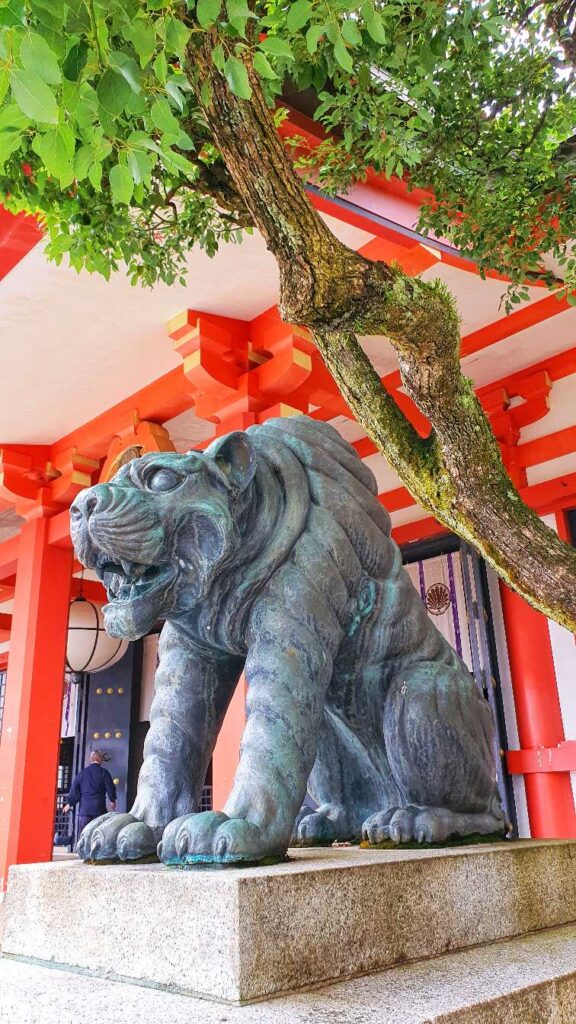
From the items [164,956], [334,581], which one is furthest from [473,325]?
[164,956]

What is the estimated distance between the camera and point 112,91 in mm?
882

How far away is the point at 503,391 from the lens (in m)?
5.05

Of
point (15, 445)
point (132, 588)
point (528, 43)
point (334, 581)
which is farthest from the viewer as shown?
point (15, 445)

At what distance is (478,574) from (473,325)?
1.75m

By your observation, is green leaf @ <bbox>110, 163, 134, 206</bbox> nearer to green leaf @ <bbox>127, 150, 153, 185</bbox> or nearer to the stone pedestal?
green leaf @ <bbox>127, 150, 153, 185</bbox>

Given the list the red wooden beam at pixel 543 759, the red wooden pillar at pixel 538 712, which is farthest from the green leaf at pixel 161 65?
the red wooden beam at pixel 543 759

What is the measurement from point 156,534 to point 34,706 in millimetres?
4507

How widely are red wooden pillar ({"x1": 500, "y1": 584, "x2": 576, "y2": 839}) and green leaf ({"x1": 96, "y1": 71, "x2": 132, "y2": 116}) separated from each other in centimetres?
451

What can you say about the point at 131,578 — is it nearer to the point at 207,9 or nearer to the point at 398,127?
the point at 207,9

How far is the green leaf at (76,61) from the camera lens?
891mm

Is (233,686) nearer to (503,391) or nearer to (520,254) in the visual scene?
(520,254)

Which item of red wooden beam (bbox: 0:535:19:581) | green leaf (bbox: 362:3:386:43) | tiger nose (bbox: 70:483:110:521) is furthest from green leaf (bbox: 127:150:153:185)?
red wooden beam (bbox: 0:535:19:581)

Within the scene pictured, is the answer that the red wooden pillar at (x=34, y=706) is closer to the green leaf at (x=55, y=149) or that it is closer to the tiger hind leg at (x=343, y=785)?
the tiger hind leg at (x=343, y=785)

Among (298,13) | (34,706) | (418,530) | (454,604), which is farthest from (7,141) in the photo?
(454,604)
